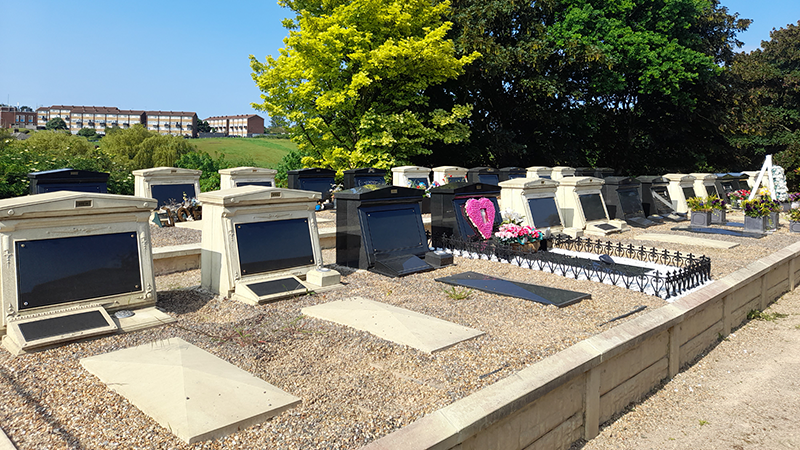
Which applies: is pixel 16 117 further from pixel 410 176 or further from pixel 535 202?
pixel 535 202

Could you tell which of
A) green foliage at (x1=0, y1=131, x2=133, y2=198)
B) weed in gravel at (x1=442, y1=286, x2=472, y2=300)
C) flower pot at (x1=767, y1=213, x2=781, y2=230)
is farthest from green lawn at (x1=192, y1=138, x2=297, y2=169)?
weed in gravel at (x1=442, y1=286, x2=472, y2=300)

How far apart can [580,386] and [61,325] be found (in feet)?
19.2

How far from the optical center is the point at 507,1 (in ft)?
84.1

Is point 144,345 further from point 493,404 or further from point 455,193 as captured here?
point 455,193

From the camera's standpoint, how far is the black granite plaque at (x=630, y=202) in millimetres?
17250

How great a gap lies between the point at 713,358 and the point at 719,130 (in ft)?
94.5

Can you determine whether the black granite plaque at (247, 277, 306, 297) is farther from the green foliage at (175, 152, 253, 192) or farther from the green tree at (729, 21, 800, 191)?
the green tree at (729, 21, 800, 191)

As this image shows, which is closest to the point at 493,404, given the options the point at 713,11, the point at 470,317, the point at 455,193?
the point at 470,317

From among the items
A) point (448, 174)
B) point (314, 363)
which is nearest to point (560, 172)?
point (448, 174)

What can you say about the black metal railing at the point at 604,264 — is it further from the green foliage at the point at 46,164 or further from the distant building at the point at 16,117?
the distant building at the point at 16,117

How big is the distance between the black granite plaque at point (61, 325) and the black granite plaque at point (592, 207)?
12859 mm

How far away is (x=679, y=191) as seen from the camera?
68.3 ft

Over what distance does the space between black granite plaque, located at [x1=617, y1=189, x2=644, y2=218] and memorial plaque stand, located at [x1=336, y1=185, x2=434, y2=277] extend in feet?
31.4

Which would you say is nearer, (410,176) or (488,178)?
(410,176)
